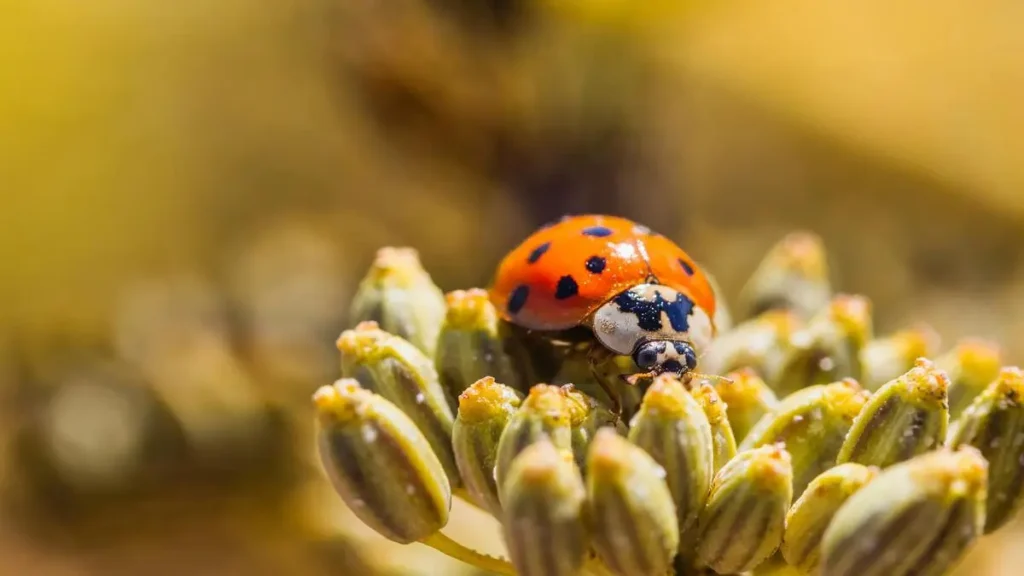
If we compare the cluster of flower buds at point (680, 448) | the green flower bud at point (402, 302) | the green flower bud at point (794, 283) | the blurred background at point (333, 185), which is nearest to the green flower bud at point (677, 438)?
the cluster of flower buds at point (680, 448)

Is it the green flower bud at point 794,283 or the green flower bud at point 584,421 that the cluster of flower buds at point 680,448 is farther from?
the green flower bud at point 794,283

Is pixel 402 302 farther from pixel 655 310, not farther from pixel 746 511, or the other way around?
pixel 746 511

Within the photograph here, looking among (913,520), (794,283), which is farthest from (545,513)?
(794,283)

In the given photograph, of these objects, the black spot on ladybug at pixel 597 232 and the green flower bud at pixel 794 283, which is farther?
the green flower bud at pixel 794 283

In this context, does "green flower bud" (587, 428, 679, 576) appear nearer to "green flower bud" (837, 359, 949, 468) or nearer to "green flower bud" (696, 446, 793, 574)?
"green flower bud" (696, 446, 793, 574)

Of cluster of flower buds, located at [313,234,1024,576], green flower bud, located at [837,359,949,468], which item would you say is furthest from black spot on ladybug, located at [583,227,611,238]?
green flower bud, located at [837,359,949,468]
